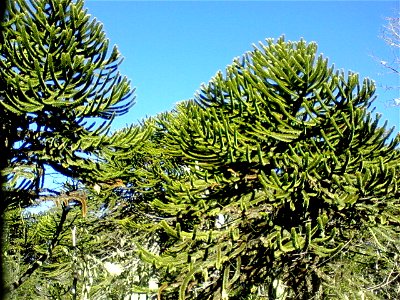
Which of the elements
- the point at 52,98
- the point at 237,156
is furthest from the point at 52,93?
the point at 237,156

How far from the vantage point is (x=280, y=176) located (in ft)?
16.6

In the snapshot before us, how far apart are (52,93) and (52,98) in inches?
2.4

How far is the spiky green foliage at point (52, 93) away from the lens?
4754 mm

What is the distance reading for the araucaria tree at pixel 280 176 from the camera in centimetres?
451

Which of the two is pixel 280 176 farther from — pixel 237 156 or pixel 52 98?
pixel 52 98

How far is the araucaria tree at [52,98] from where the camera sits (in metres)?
4.76

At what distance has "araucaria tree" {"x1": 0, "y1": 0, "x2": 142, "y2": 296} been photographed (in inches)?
187

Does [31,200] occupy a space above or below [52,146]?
below

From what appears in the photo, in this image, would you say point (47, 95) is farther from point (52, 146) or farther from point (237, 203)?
point (237, 203)

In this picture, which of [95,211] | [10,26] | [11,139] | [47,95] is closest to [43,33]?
[10,26]

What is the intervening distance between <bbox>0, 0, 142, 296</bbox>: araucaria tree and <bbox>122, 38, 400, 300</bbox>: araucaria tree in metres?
1.18

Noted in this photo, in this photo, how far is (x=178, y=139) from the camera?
5.46 m

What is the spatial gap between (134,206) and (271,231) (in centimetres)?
398

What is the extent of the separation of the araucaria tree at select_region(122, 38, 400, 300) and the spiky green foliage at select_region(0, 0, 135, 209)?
1.23 m
